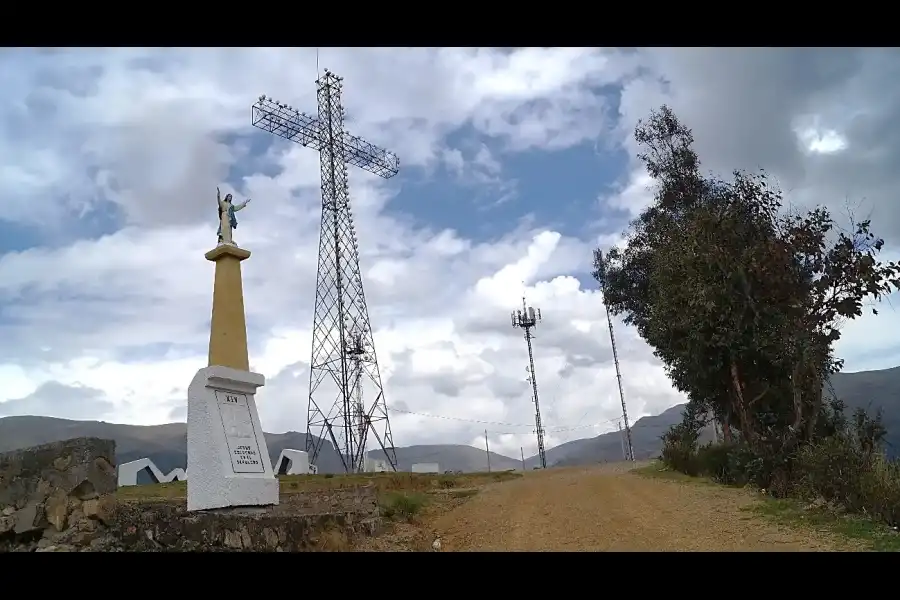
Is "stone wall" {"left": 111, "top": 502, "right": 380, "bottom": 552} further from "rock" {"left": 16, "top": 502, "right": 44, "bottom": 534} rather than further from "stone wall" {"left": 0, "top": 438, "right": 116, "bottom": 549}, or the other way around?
"rock" {"left": 16, "top": 502, "right": 44, "bottom": 534}

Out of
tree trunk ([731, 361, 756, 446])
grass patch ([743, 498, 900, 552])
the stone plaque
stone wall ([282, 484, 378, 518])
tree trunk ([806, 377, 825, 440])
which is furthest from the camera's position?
tree trunk ([731, 361, 756, 446])

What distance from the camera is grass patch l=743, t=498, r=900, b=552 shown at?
458cm

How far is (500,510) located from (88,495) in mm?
4167

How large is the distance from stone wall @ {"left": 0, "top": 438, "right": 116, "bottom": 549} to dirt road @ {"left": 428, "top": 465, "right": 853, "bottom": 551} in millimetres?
3177

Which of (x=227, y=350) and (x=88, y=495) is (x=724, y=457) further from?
(x=88, y=495)

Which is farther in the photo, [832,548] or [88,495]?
[88,495]

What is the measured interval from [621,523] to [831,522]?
1.76 m

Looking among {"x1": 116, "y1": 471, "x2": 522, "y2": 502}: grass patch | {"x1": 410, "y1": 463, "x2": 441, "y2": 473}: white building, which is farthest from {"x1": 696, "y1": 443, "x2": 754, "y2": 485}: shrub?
{"x1": 410, "y1": 463, "x2": 441, "y2": 473}: white building

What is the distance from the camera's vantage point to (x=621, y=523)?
5.75m

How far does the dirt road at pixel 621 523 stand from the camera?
4.88 meters

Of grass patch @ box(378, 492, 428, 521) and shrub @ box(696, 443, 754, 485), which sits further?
shrub @ box(696, 443, 754, 485)
